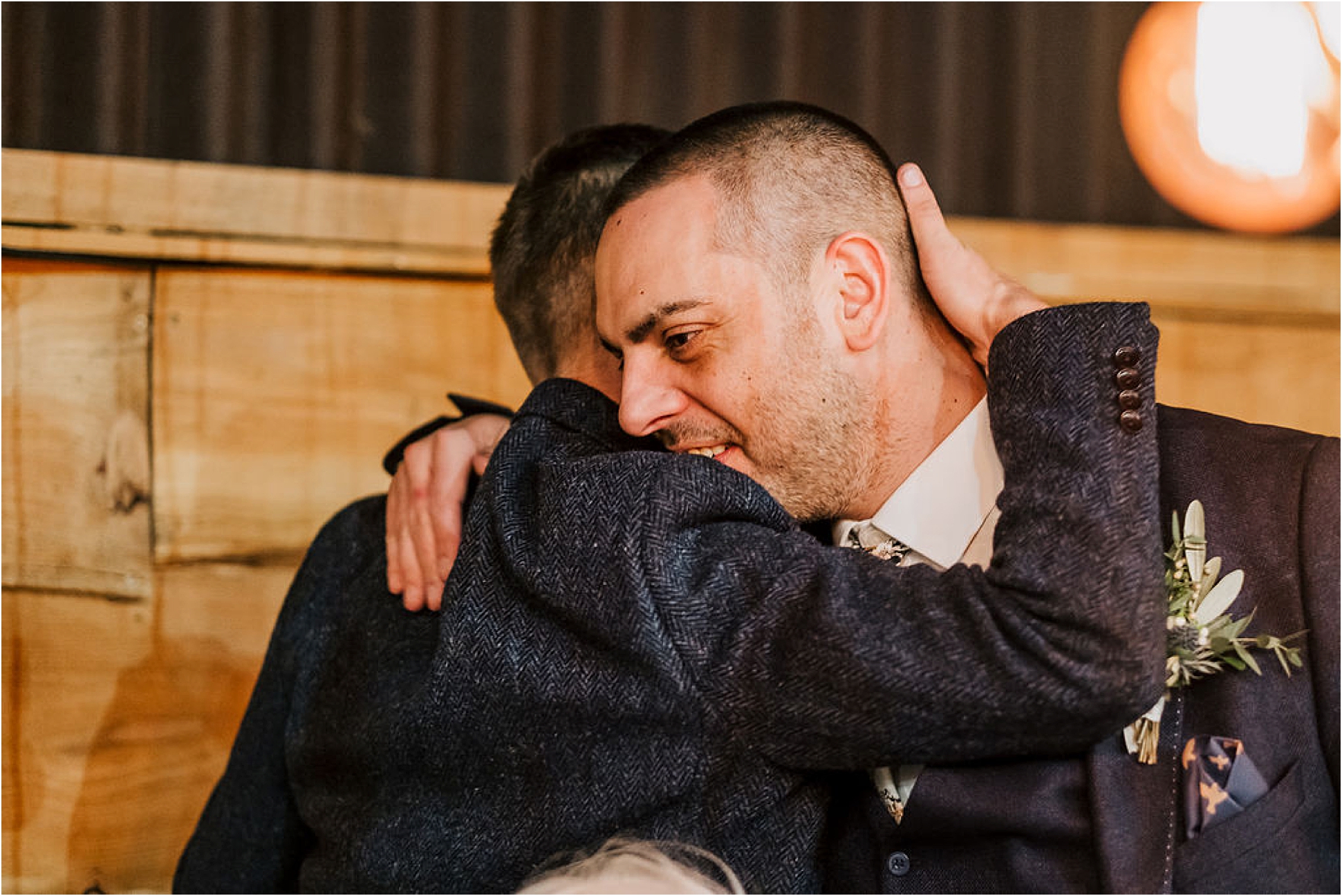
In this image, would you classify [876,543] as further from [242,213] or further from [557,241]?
[242,213]

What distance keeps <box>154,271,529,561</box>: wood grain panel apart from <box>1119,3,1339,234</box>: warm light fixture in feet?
4.23

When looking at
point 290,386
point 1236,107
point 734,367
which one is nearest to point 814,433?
point 734,367

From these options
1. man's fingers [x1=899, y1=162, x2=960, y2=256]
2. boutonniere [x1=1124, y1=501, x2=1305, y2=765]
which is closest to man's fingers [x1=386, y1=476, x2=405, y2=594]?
man's fingers [x1=899, y1=162, x2=960, y2=256]

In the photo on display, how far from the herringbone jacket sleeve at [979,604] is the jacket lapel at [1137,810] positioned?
0.16 ft

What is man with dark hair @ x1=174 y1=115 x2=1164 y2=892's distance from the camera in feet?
3.27

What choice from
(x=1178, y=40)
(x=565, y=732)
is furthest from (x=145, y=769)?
(x=1178, y=40)

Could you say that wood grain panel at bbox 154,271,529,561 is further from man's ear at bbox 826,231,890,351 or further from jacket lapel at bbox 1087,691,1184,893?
jacket lapel at bbox 1087,691,1184,893

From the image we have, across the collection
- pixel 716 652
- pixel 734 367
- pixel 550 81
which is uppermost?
pixel 550 81

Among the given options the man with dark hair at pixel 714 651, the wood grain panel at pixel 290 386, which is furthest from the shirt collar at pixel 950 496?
the wood grain panel at pixel 290 386

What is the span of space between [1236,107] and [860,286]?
4.76 ft

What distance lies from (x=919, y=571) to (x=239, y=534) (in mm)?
1099

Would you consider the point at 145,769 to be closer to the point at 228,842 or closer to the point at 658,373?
the point at 228,842

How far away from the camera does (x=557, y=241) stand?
63.2 inches

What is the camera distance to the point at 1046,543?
1.01m
